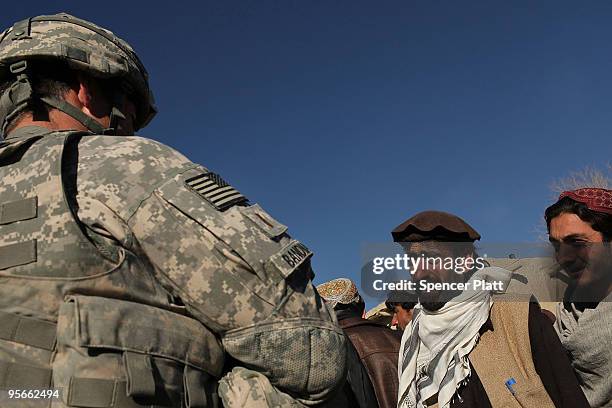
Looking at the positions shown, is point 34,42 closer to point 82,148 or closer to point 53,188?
point 82,148

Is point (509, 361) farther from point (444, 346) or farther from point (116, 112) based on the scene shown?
point (116, 112)

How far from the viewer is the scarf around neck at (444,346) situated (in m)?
3.31

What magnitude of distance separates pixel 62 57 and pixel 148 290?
937 millimetres

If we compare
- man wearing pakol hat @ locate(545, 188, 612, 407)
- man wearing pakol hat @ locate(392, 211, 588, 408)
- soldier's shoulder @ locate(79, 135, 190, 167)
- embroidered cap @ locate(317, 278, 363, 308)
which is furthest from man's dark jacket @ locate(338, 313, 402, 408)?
soldier's shoulder @ locate(79, 135, 190, 167)

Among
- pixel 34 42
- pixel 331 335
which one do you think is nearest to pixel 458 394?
pixel 331 335

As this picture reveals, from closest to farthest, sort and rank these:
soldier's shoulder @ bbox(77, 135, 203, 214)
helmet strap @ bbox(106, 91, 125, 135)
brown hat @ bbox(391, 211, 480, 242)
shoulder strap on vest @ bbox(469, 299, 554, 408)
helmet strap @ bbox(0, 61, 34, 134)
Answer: soldier's shoulder @ bbox(77, 135, 203, 214) < helmet strap @ bbox(0, 61, 34, 134) < helmet strap @ bbox(106, 91, 125, 135) < shoulder strap on vest @ bbox(469, 299, 554, 408) < brown hat @ bbox(391, 211, 480, 242)

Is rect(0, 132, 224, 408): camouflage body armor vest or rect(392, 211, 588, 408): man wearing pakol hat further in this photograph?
rect(392, 211, 588, 408): man wearing pakol hat

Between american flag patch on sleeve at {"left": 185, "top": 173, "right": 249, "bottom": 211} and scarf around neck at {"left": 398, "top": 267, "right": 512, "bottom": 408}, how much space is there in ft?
6.71

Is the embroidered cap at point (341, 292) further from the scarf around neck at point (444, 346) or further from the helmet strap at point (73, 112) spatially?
the helmet strap at point (73, 112)

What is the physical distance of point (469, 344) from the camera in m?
3.35

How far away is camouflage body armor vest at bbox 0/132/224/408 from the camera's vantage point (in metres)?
1.56

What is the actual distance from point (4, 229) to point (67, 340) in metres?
0.39

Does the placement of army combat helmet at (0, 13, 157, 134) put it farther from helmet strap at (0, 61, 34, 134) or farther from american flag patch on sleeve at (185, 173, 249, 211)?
american flag patch on sleeve at (185, 173, 249, 211)

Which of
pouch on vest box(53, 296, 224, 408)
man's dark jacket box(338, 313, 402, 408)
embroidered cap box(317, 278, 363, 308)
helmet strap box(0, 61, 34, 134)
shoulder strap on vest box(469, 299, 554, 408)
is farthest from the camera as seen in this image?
embroidered cap box(317, 278, 363, 308)
